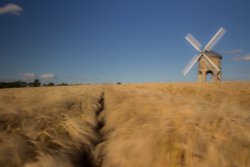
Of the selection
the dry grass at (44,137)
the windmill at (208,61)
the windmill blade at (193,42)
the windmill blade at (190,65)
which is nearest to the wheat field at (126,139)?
the dry grass at (44,137)

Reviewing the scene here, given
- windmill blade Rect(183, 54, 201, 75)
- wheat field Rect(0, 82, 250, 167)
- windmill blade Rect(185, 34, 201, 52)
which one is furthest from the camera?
windmill blade Rect(185, 34, 201, 52)

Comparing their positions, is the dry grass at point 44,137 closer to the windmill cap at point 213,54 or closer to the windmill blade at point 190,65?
the windmill cap at point 213,54

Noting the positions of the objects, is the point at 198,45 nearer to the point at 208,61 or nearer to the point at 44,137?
the point at 208,61

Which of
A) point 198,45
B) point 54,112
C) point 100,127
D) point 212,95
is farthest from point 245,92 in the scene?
point 198,45

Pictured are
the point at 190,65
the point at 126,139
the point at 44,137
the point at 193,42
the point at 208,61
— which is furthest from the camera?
the point at 193,42

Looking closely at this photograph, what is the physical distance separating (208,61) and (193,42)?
357 inches

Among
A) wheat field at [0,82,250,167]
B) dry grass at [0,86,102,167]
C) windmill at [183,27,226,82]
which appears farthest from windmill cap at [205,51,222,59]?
dry grass at [0,86,102,167]

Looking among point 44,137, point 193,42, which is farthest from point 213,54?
point 44,137

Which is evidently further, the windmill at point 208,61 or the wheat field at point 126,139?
the windmill at point 208,61

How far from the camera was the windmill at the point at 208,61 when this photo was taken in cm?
4209

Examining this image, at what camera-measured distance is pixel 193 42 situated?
51.6m

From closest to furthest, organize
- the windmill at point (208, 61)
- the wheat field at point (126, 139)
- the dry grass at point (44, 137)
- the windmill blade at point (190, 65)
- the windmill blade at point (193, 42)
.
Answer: the dry grass at point (44, 137) < the wheat field at point (126, 139) < the windmill at point (208, 61) < the windmill blade at point (190, 65) < the windmill blade at point (193, 42)

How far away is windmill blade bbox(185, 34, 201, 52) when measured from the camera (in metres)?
49.7

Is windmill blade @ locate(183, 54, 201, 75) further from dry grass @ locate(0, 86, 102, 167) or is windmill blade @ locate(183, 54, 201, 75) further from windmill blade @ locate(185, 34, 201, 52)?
dry grass @ locate(0, 86, 102, 167)
